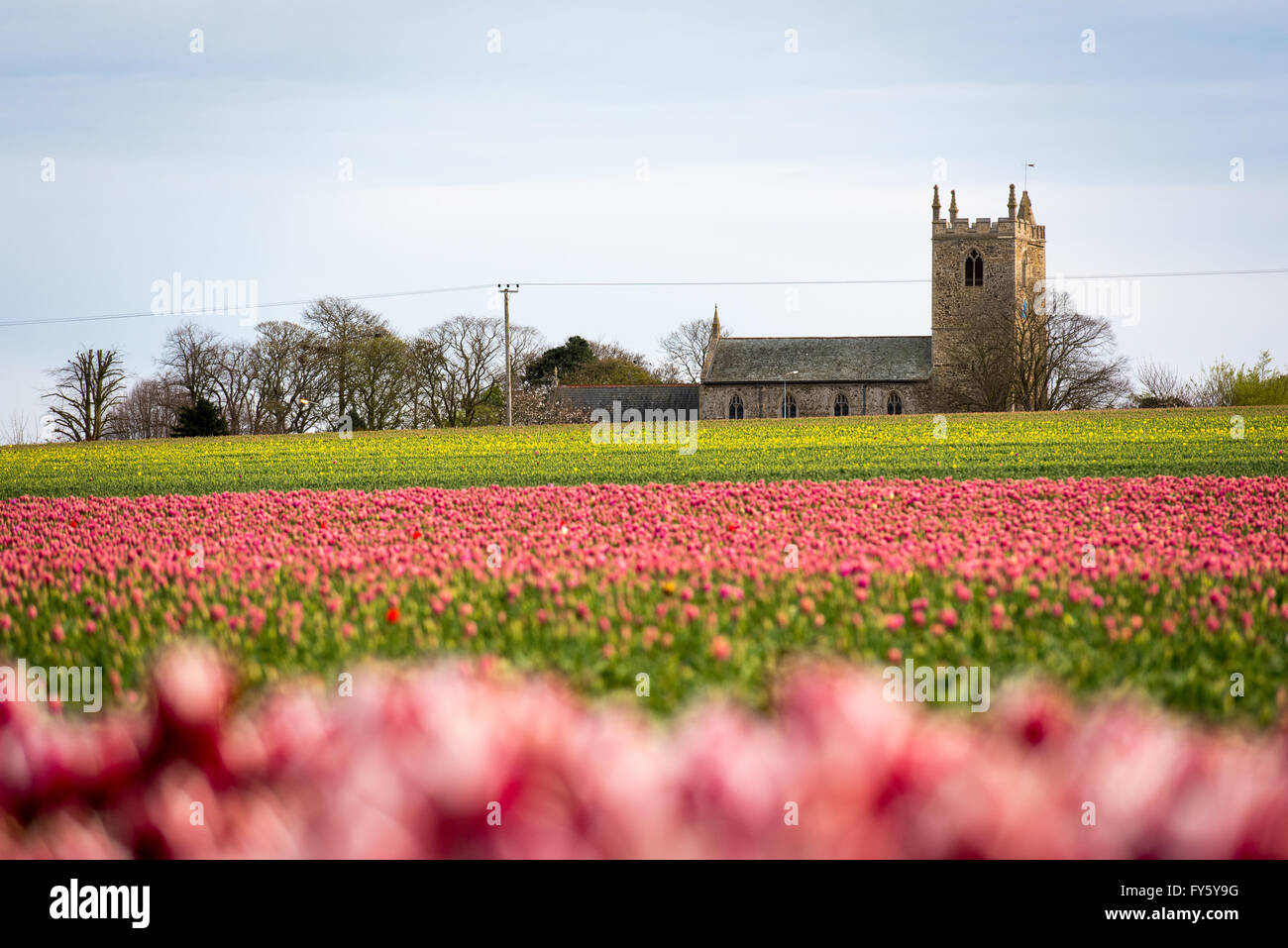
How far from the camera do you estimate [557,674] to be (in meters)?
4.17

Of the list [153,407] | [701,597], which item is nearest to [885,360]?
[153,407]

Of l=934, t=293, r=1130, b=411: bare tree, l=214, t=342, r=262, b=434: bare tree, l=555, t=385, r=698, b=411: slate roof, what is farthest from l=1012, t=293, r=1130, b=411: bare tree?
l=214, t=342, r=262, b=434: bare tree

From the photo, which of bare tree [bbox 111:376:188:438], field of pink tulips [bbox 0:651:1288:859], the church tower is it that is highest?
the church tower

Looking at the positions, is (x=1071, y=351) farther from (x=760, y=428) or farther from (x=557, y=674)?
(x=557, y=674)

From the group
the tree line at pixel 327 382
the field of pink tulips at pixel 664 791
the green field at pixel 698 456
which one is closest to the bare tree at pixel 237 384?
the tree line at pixel 327 382

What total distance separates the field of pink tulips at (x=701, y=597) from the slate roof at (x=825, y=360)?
288 feet

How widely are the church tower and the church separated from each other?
9 centimetres

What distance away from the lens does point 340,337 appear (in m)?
80.0

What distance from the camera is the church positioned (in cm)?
9619

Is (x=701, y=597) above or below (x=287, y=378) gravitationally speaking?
below

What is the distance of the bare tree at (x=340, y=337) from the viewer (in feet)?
247

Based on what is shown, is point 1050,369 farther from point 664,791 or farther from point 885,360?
point 664,791

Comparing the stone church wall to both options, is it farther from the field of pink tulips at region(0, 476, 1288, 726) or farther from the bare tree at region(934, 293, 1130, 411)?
the field of pink tulips at region(0, 476, 1288, 726)

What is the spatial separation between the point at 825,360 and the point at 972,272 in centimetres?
1487
